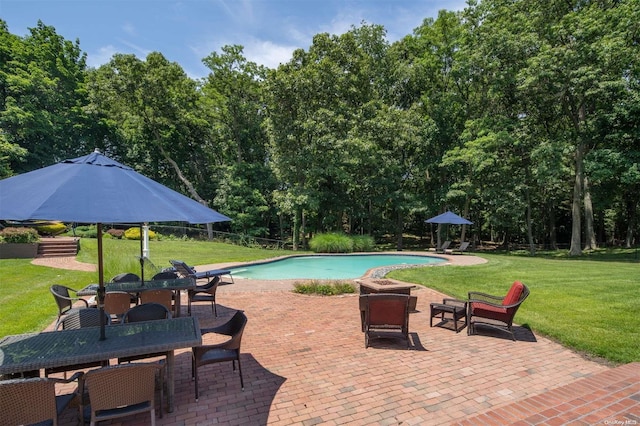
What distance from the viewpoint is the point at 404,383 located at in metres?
3.98

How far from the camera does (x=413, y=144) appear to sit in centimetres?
2492

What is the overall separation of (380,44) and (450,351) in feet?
85.5

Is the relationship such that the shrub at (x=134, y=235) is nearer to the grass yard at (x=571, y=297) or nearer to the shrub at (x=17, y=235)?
the shrub at (x=17, y=235)

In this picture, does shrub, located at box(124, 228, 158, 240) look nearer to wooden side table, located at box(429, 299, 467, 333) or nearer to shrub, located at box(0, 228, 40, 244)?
shrub, located at box(0, 228, 40, 244)

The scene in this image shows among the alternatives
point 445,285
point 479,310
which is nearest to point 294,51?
point 445,285

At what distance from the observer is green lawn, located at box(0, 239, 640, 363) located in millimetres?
5352

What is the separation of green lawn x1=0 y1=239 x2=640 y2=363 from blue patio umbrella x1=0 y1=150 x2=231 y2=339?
13.4 feet

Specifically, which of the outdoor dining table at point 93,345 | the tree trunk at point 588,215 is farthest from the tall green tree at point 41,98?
Result: the tree trunk at point 588,215

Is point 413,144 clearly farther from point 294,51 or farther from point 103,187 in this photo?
point 103,187

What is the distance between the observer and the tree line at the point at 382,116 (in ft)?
56.1

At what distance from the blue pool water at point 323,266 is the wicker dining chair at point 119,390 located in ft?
32.0

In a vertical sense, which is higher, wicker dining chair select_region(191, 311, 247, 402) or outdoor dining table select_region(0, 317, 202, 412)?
outdoor dining table select_region(0, 317, 202, 412)

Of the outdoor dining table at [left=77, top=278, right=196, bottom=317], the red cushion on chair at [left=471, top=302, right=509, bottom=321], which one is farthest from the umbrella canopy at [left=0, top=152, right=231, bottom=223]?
the red cushion on chair at [left=471, top=302, right=509, bottom=321]

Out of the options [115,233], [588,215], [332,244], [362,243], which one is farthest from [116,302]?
[588,215]
